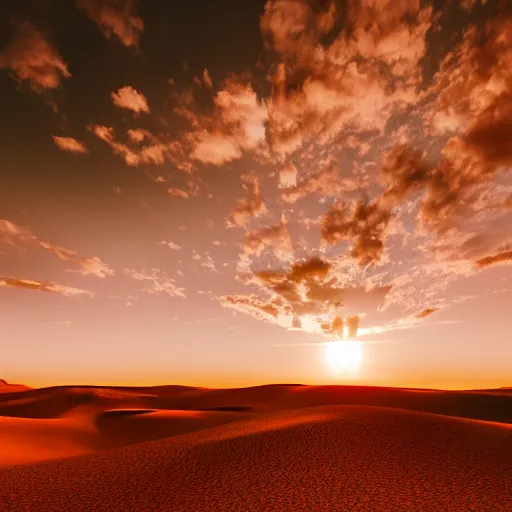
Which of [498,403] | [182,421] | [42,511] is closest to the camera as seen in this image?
[42,511]

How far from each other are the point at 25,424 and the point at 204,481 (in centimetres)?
1410

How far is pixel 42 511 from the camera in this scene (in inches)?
230

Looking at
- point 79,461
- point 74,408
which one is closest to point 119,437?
point 79,461

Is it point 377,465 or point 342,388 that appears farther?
point 342,388

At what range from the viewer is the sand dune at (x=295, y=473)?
5.90 meters

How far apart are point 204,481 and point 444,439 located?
257 inches

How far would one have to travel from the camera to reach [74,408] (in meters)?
30.4

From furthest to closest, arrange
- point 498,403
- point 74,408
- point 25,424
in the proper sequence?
1. point 74,408
2. point 498,403
3. point 25,424

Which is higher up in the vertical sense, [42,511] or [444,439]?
[444,439]

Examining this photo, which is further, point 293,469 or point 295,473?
point 293,469

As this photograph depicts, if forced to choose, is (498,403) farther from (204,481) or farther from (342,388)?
(204,481)

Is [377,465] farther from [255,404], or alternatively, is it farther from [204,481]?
[255,404]

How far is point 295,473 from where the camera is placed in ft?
23.0

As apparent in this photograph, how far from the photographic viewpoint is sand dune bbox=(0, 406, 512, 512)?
5902mm
